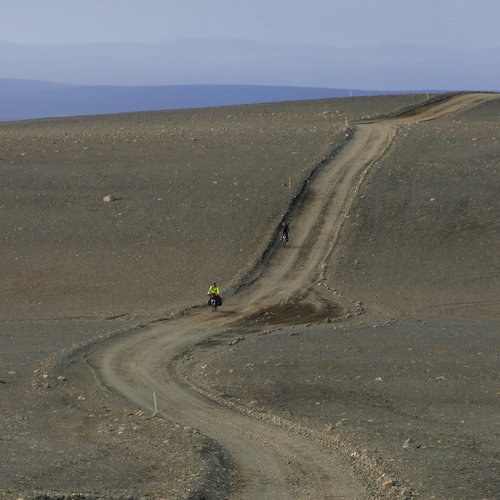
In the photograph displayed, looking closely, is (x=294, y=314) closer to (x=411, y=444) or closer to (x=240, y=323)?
(x=240, y=323)

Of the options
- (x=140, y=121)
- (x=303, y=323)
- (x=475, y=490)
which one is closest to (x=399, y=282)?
(x=303, y=323)

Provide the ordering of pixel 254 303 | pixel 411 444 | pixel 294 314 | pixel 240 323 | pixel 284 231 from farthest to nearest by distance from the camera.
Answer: pixel 284 231
pixel 254 303
pixel 294 314
pixel 240 323
pixel 411 444

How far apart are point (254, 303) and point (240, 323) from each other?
2375 millimetres

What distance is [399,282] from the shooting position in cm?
3628

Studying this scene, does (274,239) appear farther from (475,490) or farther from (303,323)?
(475,490)

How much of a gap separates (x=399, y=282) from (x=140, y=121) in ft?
85.3

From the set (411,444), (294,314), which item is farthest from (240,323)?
(411,444)

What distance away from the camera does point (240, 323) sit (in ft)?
105

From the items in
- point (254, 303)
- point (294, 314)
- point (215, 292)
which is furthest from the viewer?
point (254, 303)

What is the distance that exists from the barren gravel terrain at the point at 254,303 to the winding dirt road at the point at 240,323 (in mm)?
87

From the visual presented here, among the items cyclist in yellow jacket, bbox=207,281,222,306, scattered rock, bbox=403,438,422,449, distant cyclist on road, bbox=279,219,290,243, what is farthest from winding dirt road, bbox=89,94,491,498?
scattered rock, bbox=403,438,422,449

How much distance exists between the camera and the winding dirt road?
17.7m

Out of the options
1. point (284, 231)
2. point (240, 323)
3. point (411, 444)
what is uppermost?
point (284, 231)

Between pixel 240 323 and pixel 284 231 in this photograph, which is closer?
pixel 240 323
